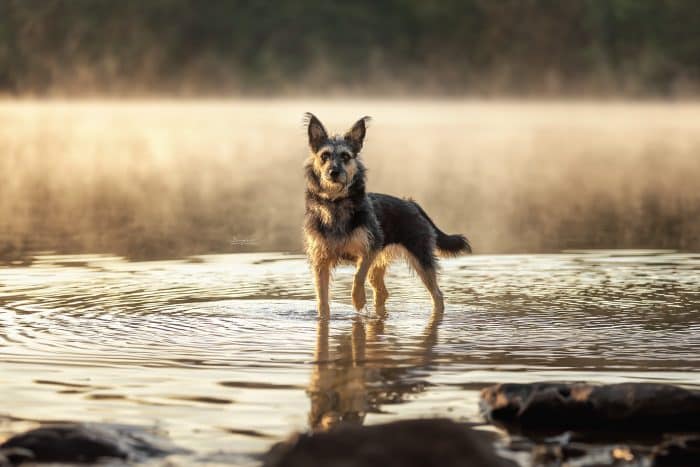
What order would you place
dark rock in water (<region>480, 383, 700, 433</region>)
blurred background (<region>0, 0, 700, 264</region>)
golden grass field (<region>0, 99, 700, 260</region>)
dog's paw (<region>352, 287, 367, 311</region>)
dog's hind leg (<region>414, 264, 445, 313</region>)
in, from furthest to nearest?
blurred background (<region>0, 0, 700, 264</region>) < golden grass field (<region>0, 99, 700, 260</region>) < dog's hind leg (<region>414, 264, 445, 313</region>) < dog's paw (<region>352, 287, 367, 311</region>) < dark rock in water (<region>480, 383, 700, 433</region>)

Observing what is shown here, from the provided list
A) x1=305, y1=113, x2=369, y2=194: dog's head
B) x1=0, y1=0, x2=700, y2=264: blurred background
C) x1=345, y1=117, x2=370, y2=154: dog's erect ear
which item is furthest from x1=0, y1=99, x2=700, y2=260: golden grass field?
x1=345, y1=117, x2=370, y2=154: dog's erect ear

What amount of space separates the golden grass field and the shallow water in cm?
285

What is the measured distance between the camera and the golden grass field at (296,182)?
2111 cm

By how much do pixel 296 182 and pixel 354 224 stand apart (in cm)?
2155

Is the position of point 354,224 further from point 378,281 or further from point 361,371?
point 361,371

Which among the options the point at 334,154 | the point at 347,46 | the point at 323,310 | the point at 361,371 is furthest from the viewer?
the point at 347,46

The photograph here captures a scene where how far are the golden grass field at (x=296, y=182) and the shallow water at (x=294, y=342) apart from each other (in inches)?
112

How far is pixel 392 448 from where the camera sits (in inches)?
277

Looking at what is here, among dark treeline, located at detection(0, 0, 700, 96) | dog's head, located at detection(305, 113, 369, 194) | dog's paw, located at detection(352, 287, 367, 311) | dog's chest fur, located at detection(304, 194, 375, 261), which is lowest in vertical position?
dog's paw, located at detection(352, 287, 367, 311)

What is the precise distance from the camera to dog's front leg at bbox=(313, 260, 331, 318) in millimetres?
13297

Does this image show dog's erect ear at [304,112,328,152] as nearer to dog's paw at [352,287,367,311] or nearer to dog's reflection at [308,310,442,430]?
dog's paw at [352,287,367,311]

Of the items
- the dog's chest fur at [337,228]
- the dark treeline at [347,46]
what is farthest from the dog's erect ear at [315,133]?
the dark treeline at [347,46]

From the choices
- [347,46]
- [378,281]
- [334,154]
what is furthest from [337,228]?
[347,46]

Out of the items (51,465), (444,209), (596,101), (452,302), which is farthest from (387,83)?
(51,465)
